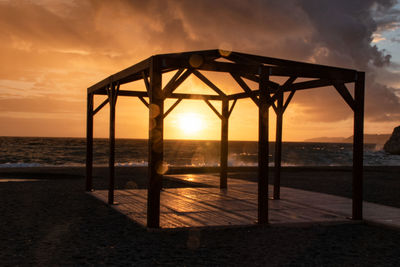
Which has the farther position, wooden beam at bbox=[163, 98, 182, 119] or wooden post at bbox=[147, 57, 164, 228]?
wooden beam at bbox=[163, 98, 182, 119]

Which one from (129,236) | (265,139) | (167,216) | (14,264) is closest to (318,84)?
(265,139)

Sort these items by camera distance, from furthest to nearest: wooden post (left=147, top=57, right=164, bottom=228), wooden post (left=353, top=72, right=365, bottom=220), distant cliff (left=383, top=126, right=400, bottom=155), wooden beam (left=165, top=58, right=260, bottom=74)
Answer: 1. distant cliff (left=383, top=126, right=400, bottom=155)
2. wooden post (left=353, top=72, right=365, bottom=220)
3. wooden beam (left=165, top=58, right=260, bottom=74)
4. wooden post (left=147, top=57, right=164, bottom=228)

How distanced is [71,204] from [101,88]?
11.2 feet

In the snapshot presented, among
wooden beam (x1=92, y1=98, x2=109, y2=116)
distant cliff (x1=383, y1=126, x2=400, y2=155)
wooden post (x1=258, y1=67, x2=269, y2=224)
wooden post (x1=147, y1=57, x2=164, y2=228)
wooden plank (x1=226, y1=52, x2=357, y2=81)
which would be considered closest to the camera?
wooden post (x1=147, y1=57, x2=164, y2=228)

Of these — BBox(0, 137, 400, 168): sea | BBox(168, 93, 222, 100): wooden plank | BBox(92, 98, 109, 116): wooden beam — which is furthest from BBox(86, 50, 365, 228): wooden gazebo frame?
BBox(0, 137, 400, 168): sea

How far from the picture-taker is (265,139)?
8.20 metres

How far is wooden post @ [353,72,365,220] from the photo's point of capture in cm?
891

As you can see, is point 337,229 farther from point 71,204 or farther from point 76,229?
point 71,204

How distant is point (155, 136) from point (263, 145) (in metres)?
2.20

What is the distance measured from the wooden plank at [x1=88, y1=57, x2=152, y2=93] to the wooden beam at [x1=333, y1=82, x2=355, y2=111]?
4.22 meters

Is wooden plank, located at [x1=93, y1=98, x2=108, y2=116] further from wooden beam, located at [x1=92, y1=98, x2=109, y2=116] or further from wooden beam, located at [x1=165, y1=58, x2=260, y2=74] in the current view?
wooden beam, located at [x1=165, y1=58, x2=260, y2=74]

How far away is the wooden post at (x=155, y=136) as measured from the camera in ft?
25.5

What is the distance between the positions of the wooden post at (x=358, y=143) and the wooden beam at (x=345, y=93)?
95mm

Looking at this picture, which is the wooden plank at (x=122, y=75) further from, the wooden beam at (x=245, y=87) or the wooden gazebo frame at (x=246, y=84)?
the wooden beam at (x=245, y=87)
